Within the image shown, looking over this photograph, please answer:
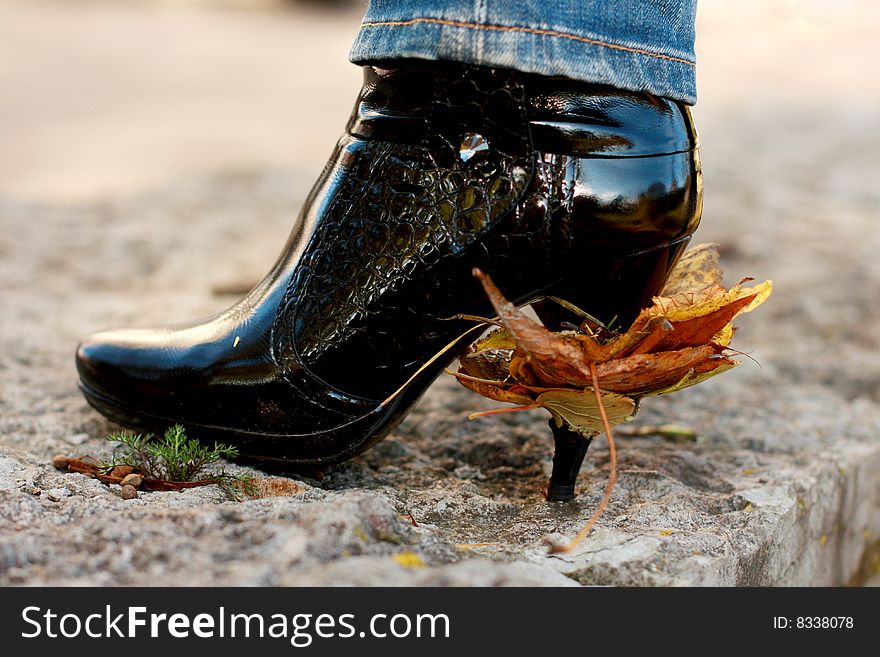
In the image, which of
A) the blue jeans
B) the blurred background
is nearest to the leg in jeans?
the blue jeans

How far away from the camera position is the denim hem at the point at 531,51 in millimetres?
1049

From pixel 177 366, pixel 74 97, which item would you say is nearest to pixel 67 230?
pixel 177 366

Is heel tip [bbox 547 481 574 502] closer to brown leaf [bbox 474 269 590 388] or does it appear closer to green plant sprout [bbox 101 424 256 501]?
brown leaf [bbox 474 269 590 388]

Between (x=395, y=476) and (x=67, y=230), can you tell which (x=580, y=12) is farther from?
(x=67, y=230)

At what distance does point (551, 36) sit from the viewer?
105 centimetres

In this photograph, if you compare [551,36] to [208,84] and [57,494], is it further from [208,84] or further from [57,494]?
[208,84]

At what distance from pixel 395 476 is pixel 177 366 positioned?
1.25ft

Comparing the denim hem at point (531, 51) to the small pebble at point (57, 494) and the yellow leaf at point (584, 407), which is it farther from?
the small pebble at point (57, 494)

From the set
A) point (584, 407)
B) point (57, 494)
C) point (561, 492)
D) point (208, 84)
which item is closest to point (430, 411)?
→ point (561, 492)

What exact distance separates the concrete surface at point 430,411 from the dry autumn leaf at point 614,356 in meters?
0.18

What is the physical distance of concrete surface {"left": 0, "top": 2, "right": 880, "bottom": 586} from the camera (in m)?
0.98

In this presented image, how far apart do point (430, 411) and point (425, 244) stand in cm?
59

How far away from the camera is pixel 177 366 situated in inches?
52.3

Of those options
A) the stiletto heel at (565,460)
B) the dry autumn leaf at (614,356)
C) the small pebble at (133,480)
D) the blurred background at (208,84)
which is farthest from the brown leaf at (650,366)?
the blurred background at (208,84)
